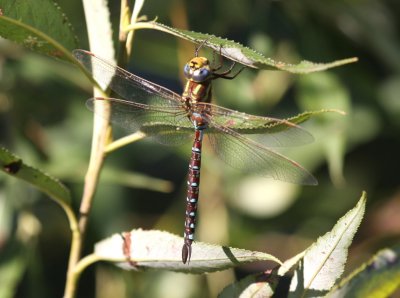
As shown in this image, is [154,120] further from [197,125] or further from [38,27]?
[38,27]

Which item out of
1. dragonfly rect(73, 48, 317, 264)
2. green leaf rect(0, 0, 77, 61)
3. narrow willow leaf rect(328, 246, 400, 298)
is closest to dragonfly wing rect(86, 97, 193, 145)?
dragonfly rect(73, 48, 317, 264)

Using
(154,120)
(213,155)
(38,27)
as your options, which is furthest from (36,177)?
(213,155)

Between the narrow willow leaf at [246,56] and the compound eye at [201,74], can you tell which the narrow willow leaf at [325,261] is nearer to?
the narrow willow leaf at [246,56]

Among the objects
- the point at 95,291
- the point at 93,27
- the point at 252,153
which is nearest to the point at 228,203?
the point at 95,291

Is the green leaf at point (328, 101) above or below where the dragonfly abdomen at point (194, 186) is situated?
above

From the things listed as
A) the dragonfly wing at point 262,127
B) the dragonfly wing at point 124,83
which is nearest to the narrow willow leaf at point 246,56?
the dragonfly wing at point 262,127

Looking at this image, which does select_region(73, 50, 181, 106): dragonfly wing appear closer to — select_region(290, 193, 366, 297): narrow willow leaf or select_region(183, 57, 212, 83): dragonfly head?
select_region(183, 57, 212, 83): dragonfly head

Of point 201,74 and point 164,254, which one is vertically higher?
point 201,74
